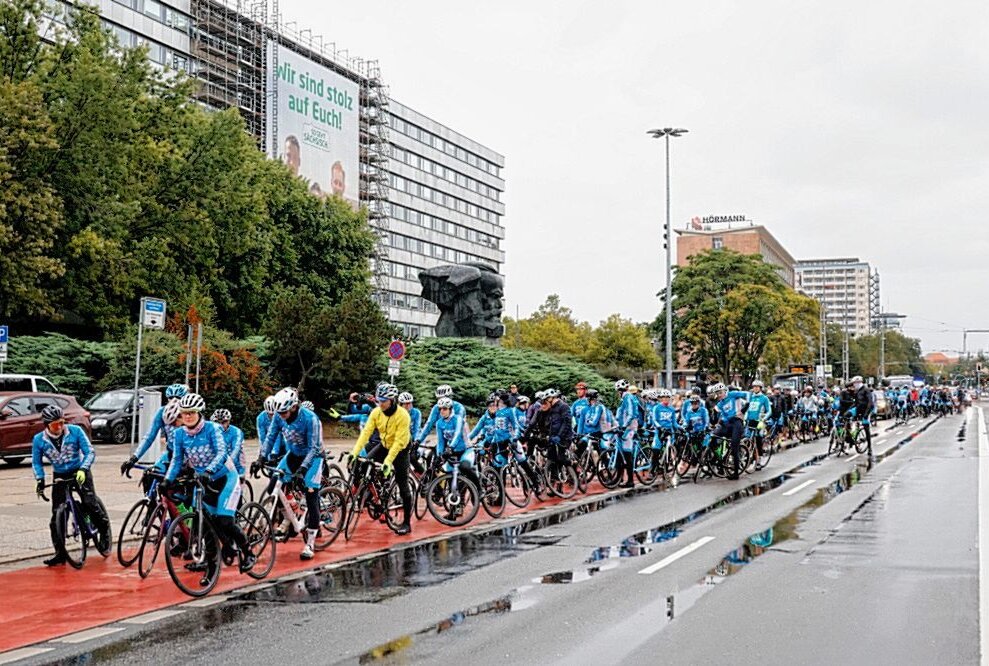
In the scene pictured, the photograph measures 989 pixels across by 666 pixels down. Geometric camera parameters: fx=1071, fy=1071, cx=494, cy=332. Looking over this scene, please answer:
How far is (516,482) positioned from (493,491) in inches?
92.6

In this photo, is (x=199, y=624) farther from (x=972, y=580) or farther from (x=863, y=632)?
(x=972, y=580)

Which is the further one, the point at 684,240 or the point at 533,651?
the point at 684,240

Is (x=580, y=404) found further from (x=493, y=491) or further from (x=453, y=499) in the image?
(x=453, y=499)

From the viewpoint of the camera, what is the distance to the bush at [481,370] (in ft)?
126

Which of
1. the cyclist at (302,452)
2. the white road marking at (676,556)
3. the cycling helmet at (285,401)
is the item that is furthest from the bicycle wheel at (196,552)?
the white road marking at (676,556)

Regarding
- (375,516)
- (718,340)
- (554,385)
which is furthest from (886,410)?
(375,516)

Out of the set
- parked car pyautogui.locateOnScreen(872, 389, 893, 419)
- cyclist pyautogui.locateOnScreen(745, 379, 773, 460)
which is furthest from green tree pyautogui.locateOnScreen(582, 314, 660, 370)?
cyclist pyautogui.locateOnScreen(745, 379, 773, 460)

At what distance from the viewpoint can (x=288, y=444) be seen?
1144 centimetres

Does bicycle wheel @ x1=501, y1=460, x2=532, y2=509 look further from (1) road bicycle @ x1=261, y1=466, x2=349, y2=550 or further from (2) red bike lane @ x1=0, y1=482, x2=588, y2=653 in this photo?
(1) road bicycle @ x1=261, y1=466, x2=349, y2=550

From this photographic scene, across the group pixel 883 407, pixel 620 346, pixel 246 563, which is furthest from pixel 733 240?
pixel 246 563

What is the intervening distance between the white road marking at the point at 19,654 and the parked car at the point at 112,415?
2281cm

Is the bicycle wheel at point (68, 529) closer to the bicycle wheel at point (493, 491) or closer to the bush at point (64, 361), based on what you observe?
the bicycle wheel at point (493, 491)

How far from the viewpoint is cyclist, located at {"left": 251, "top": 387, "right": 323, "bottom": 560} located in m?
11.2

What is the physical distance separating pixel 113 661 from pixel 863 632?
513cm
